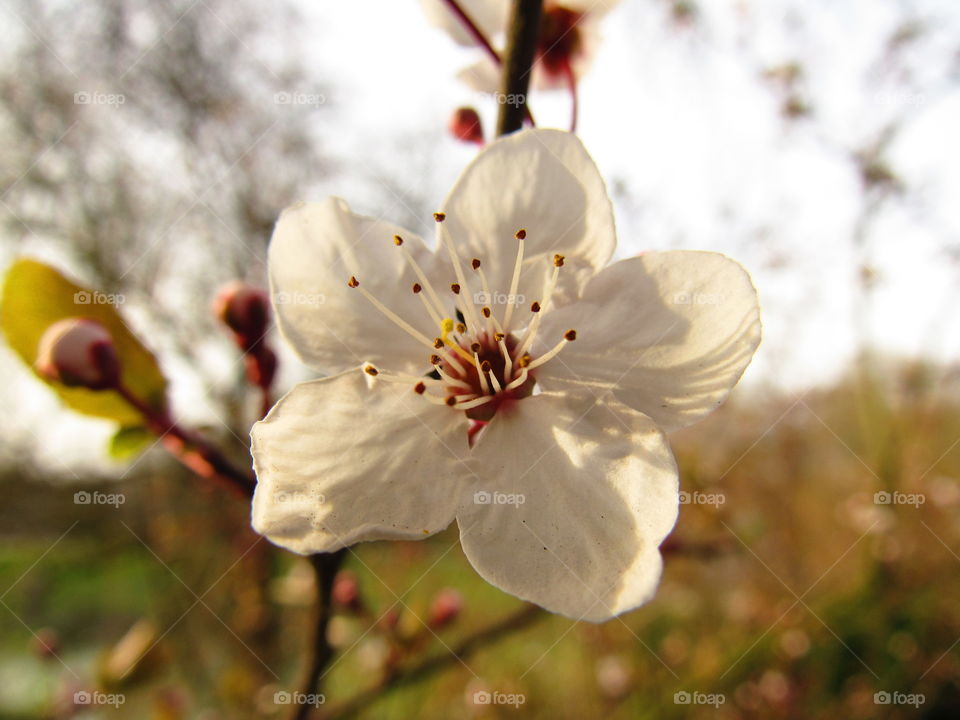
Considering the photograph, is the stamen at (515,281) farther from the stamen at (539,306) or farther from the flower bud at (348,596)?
the flower bud at (348,596)

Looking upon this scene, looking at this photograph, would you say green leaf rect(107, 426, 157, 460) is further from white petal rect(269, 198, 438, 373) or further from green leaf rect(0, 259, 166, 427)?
white petal rect(269, 198, 438, 373)

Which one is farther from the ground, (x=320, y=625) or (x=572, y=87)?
(x=572, y=87)

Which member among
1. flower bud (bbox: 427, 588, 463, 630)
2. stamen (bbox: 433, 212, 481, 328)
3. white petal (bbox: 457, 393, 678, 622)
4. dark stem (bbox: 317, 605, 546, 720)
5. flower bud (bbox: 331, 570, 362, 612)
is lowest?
flower bud (bbox: 427, 588, 463, 630)

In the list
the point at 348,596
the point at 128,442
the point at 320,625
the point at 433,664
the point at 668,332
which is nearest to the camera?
the point at 668,332

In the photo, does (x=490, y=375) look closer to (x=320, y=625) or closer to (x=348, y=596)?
(x=320, y=625)

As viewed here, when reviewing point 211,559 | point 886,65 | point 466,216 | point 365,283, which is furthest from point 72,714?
point 886,65

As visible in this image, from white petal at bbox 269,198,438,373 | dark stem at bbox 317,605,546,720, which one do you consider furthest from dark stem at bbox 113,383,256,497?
dark stem at bbox 317,605,546,720

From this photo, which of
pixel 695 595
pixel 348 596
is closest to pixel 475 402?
pixel 348 596

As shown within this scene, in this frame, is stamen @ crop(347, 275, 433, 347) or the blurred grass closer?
stamen @ crop(347, 275, 433, 347)
